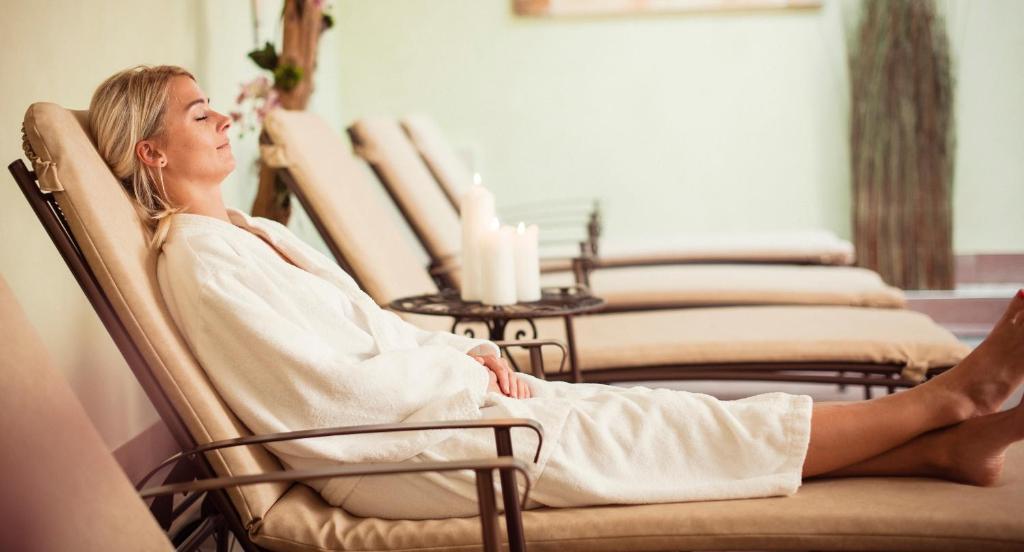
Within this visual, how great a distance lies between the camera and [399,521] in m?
1.65

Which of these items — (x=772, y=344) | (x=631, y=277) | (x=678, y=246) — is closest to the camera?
(x=772, y=344)

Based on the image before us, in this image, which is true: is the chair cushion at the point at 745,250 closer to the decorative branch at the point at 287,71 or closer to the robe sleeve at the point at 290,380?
the decorative branch at the point at 287,71

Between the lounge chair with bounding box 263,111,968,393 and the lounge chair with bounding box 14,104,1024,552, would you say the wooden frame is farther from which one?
the lounge chair with bounding box 14,104,1024,552

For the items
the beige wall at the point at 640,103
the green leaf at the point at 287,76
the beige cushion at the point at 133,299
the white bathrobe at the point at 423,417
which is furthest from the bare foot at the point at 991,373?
the beige wall at the point at 640,103

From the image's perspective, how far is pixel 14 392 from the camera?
1239 millimetres

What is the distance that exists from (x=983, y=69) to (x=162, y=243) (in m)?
5.19

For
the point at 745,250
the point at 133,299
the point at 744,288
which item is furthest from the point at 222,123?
the point at 745,250

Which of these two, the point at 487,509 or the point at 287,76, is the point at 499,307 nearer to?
the point at 487,509

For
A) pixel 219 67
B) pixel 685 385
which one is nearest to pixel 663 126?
pixel 685 385

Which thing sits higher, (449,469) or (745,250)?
(449,469)

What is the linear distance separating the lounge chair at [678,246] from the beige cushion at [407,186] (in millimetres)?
718

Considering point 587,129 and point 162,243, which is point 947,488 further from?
point 587,129

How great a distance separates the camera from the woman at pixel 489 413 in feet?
5.37

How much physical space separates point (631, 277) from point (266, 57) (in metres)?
1.47
